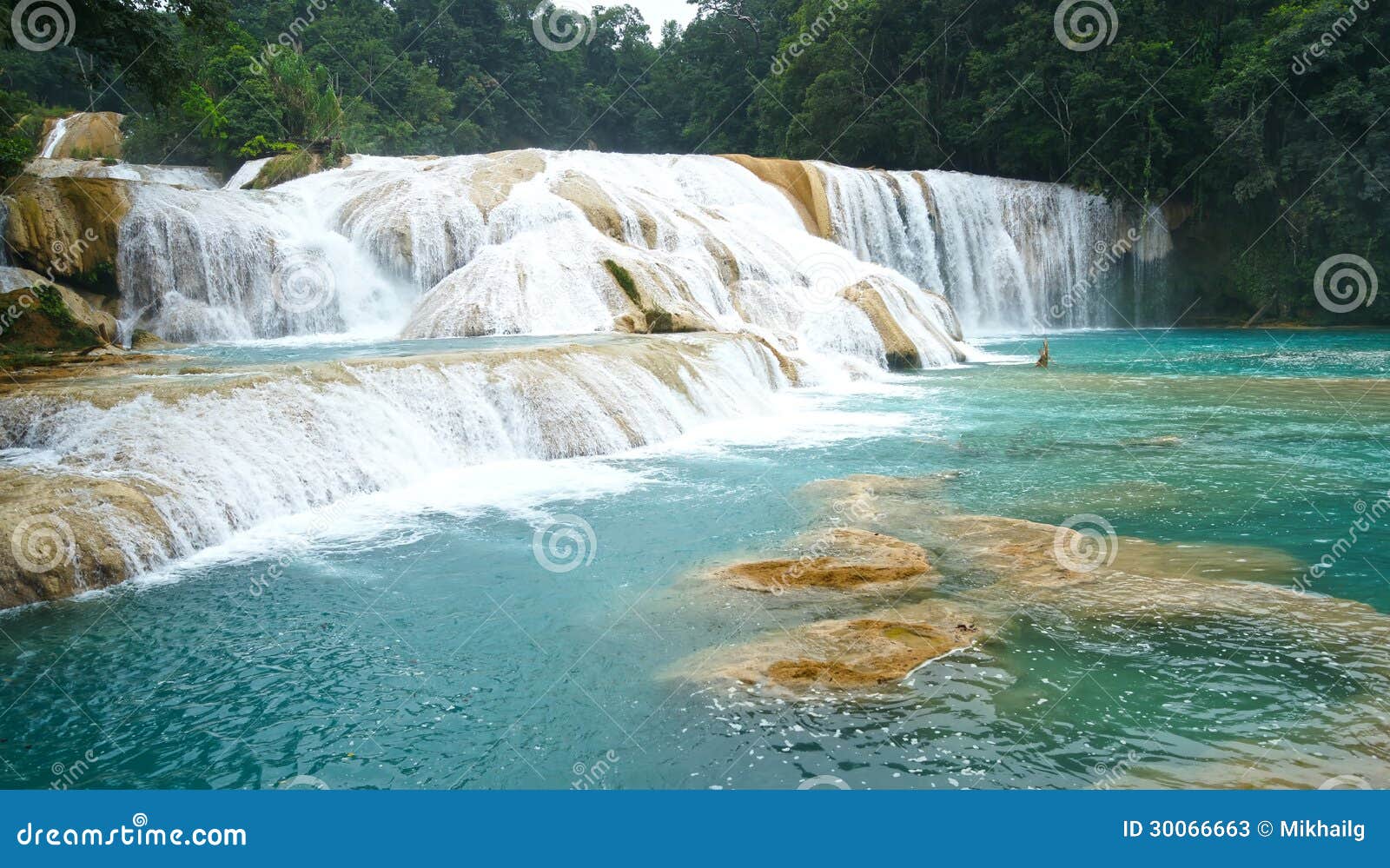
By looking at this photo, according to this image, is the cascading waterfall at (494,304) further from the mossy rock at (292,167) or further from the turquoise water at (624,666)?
the turquoise water at (624,666)

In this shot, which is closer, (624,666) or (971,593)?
(624,666)

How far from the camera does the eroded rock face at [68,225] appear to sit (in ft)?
48.1

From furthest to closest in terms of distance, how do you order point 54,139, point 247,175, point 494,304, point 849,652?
point 54,139
point 247,175
point 494,304
point 849,652

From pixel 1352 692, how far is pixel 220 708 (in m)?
5.31

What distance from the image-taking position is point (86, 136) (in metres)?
33.3

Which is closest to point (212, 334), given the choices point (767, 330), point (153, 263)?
point (153, 263)

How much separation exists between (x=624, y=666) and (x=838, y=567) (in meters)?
1.84

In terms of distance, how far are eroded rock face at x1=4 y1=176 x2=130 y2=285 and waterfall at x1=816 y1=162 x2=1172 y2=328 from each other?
17524 millimetres

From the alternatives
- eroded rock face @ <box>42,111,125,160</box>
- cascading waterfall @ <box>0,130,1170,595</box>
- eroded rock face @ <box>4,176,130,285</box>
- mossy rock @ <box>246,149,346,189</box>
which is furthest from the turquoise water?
eroded rock face @ <box>42,111,125,160</box>

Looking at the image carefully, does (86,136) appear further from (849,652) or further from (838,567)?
(849,652)

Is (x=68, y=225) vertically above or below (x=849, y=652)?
above

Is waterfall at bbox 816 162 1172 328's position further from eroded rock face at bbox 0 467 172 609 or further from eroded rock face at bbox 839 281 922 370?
eroded rock face at bbox 0 467 172 609

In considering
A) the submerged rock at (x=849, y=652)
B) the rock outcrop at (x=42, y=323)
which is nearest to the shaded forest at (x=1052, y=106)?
the rock outcrop at (x=42, y=323)

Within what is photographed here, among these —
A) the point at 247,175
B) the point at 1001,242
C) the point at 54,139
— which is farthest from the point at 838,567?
the point at 54,139
